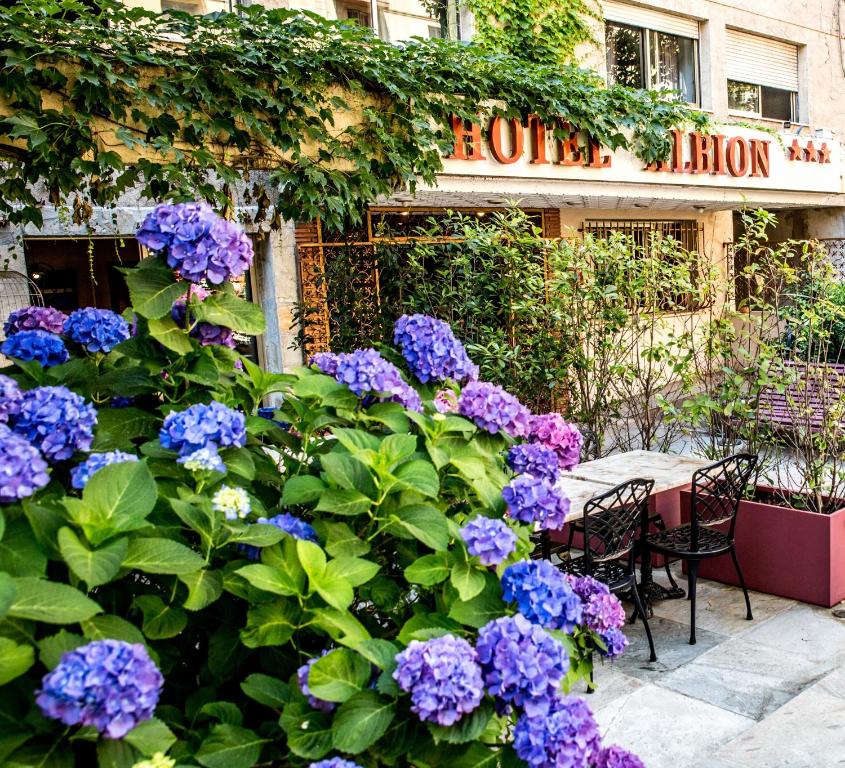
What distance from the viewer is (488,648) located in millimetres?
1432

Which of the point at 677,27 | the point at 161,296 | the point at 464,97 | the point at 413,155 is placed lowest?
the point at 161,296

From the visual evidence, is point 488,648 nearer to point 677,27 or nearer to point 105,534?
point 105,534

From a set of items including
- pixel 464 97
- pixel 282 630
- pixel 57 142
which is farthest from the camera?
pixel 464 97

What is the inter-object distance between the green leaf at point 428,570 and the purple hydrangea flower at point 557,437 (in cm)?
63

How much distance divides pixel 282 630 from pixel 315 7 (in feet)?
29.9

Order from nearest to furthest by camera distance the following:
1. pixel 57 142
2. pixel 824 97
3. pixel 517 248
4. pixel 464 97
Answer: pixel 57 142
pixel 464 97
pixel 517 248
pixel 824 97

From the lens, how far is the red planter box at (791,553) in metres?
4.95

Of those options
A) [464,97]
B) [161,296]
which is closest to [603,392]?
[464,97]

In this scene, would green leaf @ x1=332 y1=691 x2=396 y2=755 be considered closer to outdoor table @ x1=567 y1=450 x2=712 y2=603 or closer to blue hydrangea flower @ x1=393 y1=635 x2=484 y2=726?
blue hydrangea flower @ x1=393 y1=635 x2=484 y2=726

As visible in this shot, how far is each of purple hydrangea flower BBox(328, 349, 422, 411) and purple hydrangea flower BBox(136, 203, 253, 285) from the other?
0.36 m

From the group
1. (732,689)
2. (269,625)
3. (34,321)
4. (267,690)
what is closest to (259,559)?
(269,625)

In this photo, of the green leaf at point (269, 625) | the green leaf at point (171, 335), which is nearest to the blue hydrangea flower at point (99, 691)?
the green leaf at point (269, 625)

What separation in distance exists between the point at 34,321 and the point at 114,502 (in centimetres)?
119

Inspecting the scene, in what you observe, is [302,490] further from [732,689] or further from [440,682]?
[732,689]
